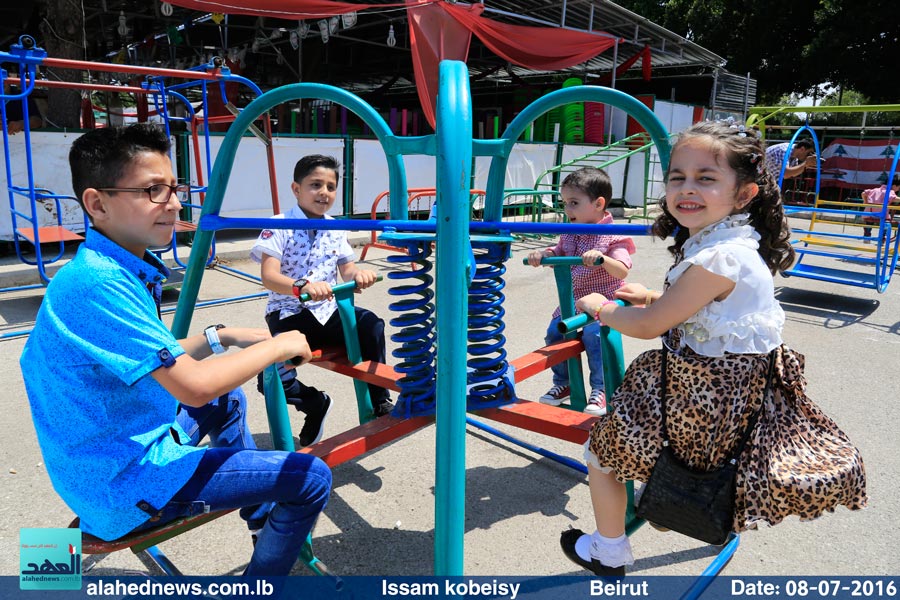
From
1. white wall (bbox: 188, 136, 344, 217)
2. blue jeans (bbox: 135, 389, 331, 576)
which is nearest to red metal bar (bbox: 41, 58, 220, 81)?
white wall (bbox: 188, 136, 344, 217)

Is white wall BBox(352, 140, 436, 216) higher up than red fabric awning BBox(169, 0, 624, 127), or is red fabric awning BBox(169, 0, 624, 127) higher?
red fabric awning BBox(169, 0, 624, 127)

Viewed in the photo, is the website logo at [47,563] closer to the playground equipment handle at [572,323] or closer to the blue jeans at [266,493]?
the blue jeans at [266,493]

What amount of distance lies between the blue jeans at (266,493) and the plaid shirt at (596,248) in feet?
5.31

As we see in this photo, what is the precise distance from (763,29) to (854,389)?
19441 mm

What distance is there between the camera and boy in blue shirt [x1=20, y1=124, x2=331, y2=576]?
1307 millimetres

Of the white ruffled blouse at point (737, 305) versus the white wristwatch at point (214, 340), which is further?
the white wristwatch at point (214, 340)

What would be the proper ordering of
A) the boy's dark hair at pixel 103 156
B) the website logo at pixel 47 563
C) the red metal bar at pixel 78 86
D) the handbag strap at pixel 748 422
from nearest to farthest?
the boy's dark hair at pixel 103 156 < the handbag strap at pixel 748 422 < the website logo at pixel 47 563 < the red metal bar at pixel 78 86

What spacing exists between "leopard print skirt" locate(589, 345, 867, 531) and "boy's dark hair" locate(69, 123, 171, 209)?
1.33m

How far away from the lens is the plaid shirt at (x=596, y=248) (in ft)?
9.36

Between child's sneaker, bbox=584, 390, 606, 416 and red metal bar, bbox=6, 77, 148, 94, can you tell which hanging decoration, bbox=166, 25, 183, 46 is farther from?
child's sneaker, bbox=584, 390, 606, 416

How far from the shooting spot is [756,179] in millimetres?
1576

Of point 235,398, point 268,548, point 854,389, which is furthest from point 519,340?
point 268,548

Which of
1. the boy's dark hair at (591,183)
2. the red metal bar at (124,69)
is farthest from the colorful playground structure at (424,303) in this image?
the red metal bar at (124,69)

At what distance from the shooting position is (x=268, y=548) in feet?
5.15
